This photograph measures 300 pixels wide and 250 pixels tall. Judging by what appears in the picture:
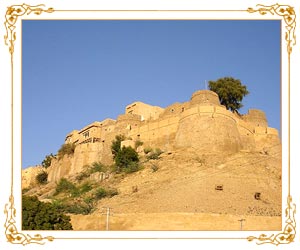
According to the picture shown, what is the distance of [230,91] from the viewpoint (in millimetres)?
27812

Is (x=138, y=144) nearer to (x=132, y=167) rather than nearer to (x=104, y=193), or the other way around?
(x=132, y=167)

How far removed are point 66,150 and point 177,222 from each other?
18.7m

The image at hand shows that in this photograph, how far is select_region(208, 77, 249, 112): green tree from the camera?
27.8 m

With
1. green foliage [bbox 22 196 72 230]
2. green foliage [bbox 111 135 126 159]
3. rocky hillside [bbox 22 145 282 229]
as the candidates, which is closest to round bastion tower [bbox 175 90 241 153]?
rocky hillside [bbox 22 145 282 229]

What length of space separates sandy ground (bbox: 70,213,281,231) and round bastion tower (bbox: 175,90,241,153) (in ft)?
26.2

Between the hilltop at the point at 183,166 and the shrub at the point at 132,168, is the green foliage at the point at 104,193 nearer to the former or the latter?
the hilltop at the point at 183,166

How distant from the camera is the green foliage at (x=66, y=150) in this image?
101 ft

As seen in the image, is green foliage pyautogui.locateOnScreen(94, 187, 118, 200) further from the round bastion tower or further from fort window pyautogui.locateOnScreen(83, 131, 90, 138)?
fort window pyautogui.locateOnScreen(83, 131, 90, 138)

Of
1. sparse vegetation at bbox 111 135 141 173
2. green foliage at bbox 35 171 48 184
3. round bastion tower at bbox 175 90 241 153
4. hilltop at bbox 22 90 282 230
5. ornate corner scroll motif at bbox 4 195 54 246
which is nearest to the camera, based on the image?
ornate corner scroll motif at bbox 4 195 54 246

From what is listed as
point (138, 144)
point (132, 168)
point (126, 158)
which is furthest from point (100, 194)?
point (138, 144)

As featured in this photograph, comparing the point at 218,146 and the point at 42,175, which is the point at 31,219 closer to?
the point at 218,146

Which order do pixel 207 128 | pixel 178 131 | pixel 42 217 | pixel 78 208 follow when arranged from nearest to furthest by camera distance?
pixel 42 217 → pixel 78 208 → pixel 207 128 → pixel 178 131

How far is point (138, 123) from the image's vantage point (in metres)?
28.2
